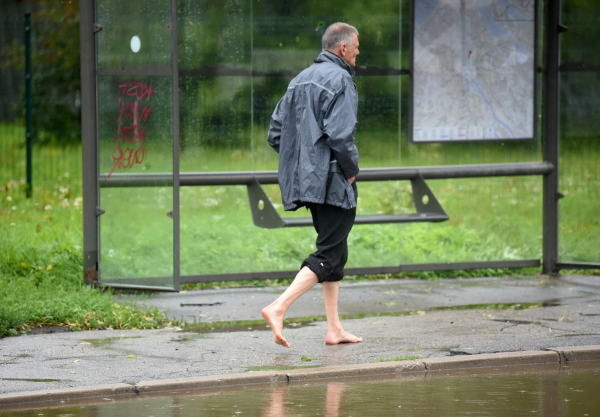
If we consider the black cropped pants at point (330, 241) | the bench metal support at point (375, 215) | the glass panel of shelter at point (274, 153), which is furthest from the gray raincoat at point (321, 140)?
the glass panel of shelter at point (274, 153)

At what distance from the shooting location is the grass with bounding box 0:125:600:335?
7.64 meters

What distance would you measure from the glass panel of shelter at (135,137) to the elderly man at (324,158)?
1608 millimetres

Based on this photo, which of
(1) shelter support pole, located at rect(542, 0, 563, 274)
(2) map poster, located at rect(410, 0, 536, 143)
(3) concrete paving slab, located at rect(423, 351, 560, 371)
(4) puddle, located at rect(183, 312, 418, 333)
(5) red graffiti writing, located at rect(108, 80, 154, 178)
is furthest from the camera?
(1) shelter support pole, located at rect(542, 0, 563, 274)

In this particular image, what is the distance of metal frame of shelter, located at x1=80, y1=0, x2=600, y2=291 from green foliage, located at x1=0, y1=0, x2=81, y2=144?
7.79 feet

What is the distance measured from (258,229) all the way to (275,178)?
1.66ft

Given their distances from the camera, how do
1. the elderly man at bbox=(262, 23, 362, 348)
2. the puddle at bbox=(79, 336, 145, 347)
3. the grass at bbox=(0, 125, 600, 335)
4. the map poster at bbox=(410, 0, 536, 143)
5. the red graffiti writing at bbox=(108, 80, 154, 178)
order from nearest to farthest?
1. the elderly man at bbox=(262, 23, 362, 348)
2. the puddle at bbox=(79, 336, 145, 347)
3. the red graffiti writing at bbox=(108, 80, 154, 178)
4. the grass at bbox=(0, 125, 600, 335)
5. the map poster at bbox=(410, 0, 536, 143)

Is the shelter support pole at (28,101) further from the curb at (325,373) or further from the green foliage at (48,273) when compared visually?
the curb at (325,373)

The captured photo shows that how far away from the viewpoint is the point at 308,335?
6.40 meters

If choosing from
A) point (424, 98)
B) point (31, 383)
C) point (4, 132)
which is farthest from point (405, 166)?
point (31, 383)

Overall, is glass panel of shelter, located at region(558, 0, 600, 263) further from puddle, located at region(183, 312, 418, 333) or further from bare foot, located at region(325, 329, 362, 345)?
bare foot, located at region(325, 329, 362, 345)

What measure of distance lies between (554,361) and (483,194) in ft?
12.3

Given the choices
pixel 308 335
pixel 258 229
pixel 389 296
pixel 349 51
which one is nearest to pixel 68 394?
pixel 308 335

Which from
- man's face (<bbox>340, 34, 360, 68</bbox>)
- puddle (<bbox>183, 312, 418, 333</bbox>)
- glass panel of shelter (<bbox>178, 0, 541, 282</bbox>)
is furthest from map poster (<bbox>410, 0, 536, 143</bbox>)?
man's face (<bbox>340, 34, 360, 68</bbox>)

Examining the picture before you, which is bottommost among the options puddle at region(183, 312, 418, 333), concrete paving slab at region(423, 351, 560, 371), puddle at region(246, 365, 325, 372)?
concrete paving slab at region(423, 351, 560, 371)
